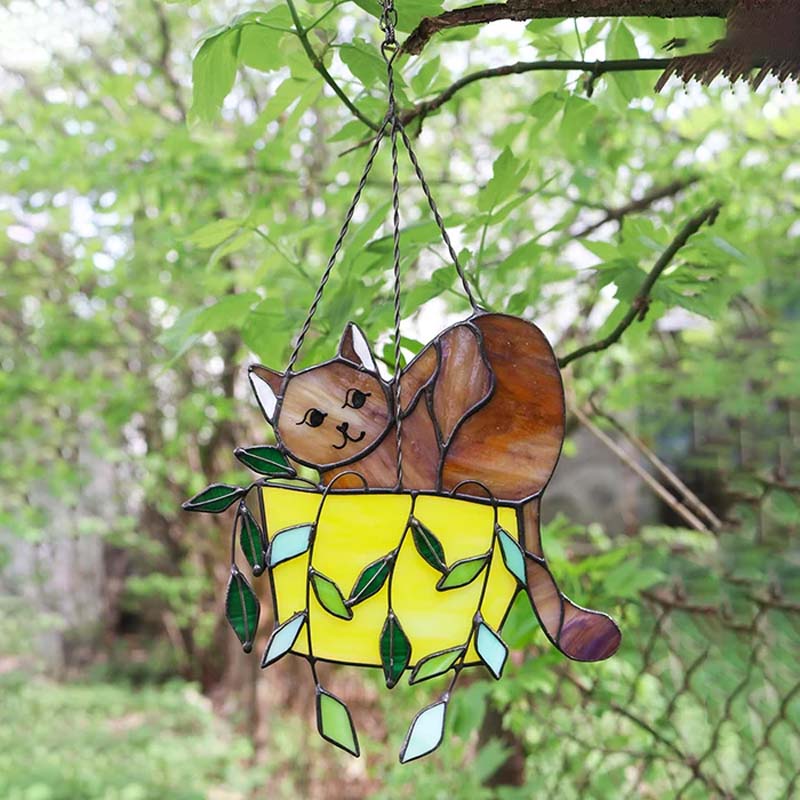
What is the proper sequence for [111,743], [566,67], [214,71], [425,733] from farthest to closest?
1. [111,743]
2. [566,67]
3. [214,71]
4. [425,733]

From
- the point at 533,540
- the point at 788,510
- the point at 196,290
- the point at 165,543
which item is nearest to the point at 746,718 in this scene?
the point at 788,510

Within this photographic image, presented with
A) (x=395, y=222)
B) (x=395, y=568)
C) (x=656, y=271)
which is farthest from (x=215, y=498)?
(x=656, y=271)

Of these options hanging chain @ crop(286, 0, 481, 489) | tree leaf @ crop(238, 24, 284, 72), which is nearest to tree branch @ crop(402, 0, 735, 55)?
hanging chain @ crop(286, 0, 481, 489)

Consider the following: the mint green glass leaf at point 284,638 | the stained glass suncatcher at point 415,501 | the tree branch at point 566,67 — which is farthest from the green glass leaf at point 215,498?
the tree branch at point 566,67

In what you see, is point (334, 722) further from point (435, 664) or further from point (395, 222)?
point (395, 222)

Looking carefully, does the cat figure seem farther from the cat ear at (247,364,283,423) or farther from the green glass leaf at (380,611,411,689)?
the green glass leaf at (380,611,411,689)

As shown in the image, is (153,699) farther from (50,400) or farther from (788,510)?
(788,510)

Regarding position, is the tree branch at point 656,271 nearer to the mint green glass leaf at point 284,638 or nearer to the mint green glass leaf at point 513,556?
the mint green glass leaf at point 513,556
